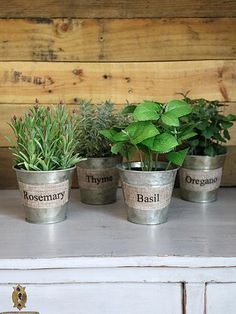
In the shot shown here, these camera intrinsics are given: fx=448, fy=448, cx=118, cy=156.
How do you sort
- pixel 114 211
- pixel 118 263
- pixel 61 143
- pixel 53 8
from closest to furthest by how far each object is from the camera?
pixel 118 263 < pixel 61 143 < pixel 114 211 < pixel 53 8

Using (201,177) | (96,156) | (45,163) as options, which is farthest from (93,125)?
(201,177)

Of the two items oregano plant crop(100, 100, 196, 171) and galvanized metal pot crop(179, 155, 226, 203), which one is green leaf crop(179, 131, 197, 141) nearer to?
oregano plant crop(100, 100, 196, 171)

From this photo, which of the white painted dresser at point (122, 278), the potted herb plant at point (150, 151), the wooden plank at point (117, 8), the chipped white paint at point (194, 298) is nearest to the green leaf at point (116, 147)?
the potted herb plant at point (150, 151)

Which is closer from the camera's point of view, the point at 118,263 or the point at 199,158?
the point at 118,263

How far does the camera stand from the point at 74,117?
1.01 m

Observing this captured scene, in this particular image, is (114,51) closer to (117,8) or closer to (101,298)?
(117,8)

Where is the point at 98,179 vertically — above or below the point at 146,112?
below

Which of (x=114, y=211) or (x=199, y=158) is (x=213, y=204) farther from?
(x=114, y=211)

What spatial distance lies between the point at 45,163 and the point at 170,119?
0.28 meters

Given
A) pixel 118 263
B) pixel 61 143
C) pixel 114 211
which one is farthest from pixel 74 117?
pixel 118 263

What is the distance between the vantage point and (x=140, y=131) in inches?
34.9

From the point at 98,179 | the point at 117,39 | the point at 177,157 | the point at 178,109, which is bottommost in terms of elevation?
the point at 98,179

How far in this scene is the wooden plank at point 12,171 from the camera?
4.25 feet

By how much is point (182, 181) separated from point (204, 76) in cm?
32
